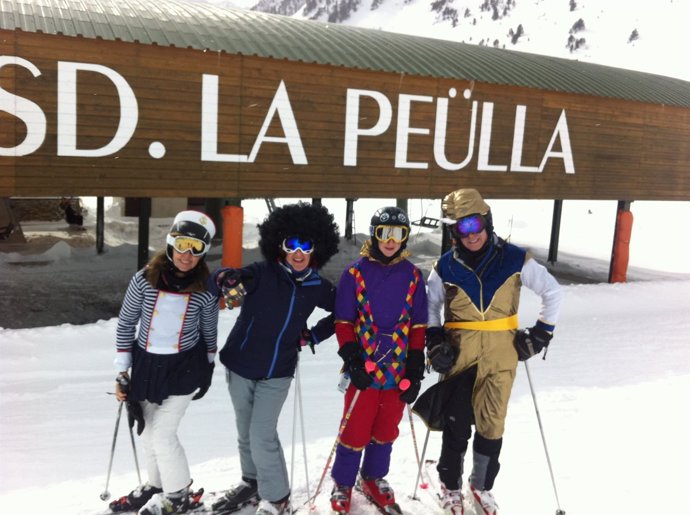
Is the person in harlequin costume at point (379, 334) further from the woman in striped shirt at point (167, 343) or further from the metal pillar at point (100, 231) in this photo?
the metal pillar at point (100, 231)

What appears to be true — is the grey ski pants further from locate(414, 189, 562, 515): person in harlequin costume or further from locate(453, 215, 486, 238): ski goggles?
locate(453, 215, 486, 238): ski goggles

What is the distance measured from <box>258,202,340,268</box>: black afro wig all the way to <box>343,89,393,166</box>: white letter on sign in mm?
7014

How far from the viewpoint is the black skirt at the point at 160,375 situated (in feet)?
11.9

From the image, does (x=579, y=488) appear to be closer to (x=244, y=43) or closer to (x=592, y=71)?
(x=244, y=43)

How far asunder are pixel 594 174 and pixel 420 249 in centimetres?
675

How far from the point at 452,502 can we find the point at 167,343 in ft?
6.88

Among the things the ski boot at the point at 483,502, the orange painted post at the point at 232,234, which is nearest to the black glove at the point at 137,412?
the ski boot at the point at 483,502

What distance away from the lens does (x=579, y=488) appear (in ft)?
15.0

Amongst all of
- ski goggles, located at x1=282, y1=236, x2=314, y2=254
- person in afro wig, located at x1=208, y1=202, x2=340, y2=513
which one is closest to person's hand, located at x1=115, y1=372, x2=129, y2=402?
person in afro wig, located at x1=208, y1=202, x2=340, y2=513

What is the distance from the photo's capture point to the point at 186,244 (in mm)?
3584

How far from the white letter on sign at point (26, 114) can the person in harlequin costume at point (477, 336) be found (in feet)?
22.3

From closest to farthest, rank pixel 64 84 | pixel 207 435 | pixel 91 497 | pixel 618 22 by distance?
pixel 91 497 < pixel 207 435 < pixel 64 84 < pixel 618 22

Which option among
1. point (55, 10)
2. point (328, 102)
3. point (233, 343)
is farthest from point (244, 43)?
point (233, 343)

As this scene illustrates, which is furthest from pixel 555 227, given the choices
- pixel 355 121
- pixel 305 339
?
Result: pixel 305 339
